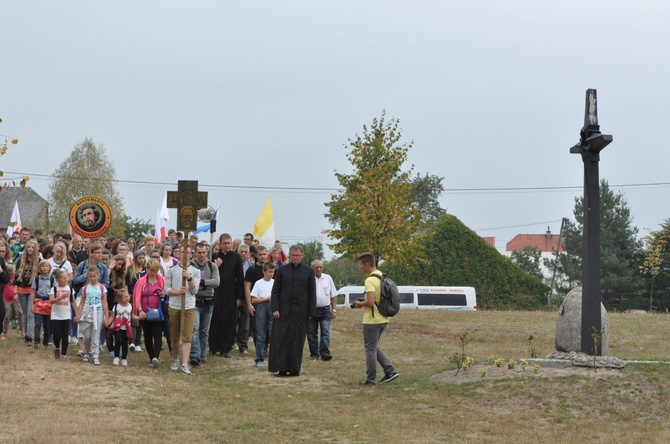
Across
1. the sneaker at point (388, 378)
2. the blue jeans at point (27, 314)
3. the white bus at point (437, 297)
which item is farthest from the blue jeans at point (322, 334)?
the white bus at point (437, 297)

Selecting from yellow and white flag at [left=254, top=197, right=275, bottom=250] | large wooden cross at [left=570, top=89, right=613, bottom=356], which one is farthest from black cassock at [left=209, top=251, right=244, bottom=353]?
yellow and white flag at [left=254, top=197, right=275, bottom=250]

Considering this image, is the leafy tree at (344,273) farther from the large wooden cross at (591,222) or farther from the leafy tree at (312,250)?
the large wooden cross at (591,222)

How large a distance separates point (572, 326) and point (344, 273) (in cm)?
5543

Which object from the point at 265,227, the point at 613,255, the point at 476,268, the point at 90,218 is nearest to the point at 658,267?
the point at 613,255

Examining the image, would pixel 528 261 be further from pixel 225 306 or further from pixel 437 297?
pixel 225 306

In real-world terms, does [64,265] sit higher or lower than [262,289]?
higher

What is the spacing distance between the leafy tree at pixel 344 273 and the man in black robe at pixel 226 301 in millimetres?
48156

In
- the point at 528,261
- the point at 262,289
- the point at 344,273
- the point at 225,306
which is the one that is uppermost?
the point at 528,261

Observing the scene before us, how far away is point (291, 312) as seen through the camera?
53.5ft

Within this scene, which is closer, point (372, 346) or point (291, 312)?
point (372, 346)

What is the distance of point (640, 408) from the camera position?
40.7 feet

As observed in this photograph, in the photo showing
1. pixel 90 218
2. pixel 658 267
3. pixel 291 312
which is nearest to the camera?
pixel 291 312

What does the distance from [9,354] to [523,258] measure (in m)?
87.0

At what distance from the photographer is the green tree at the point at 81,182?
82938 millimetres
